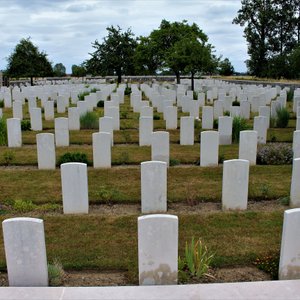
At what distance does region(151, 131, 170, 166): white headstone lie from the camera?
7905 mm

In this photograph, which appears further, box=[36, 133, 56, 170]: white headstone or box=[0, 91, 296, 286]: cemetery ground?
box=[36, 133, 56, 170]: white headstone

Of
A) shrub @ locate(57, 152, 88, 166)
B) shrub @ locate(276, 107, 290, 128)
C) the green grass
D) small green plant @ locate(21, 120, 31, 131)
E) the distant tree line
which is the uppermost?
the distant tree line

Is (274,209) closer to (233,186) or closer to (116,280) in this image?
(233,186)

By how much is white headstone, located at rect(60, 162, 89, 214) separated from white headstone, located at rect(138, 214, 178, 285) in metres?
2.01

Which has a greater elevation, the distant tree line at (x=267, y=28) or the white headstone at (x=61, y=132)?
the distant tree line at (x=267, y=28)

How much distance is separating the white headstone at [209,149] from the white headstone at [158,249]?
14.0 ft

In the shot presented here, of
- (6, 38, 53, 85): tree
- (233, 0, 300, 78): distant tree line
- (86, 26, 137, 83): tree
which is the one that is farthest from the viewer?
(233, 0, 300, 78): distant tree line

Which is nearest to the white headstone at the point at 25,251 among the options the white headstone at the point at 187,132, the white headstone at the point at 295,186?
the white headstone at the point at 295,186

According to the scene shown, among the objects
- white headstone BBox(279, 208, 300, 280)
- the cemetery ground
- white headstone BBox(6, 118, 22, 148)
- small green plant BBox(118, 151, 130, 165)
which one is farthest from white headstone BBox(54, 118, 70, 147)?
white headstone BBox(279, 208, 300, 280)

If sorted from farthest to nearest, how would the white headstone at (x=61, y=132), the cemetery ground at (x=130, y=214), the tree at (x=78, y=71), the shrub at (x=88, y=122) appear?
1. the tree at (x=78, y=71)
2. the shrub at (x=88, y=122)
3. the white headstone at (x=61, y=132)
4. the cemetery ground at (x=130, y=214)

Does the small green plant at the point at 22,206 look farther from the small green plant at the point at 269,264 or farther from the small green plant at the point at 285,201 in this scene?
the small green plant at the point at 285,201

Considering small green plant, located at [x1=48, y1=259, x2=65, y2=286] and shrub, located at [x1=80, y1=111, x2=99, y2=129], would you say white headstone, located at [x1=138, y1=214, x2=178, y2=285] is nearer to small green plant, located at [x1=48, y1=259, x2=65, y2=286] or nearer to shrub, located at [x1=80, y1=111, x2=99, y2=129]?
small green plant, located at [x1=48, y1=259, x2=65, y2=286]

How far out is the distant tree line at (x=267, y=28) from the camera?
159 feet

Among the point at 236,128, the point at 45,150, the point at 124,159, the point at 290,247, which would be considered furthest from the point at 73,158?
the point at 290,247
